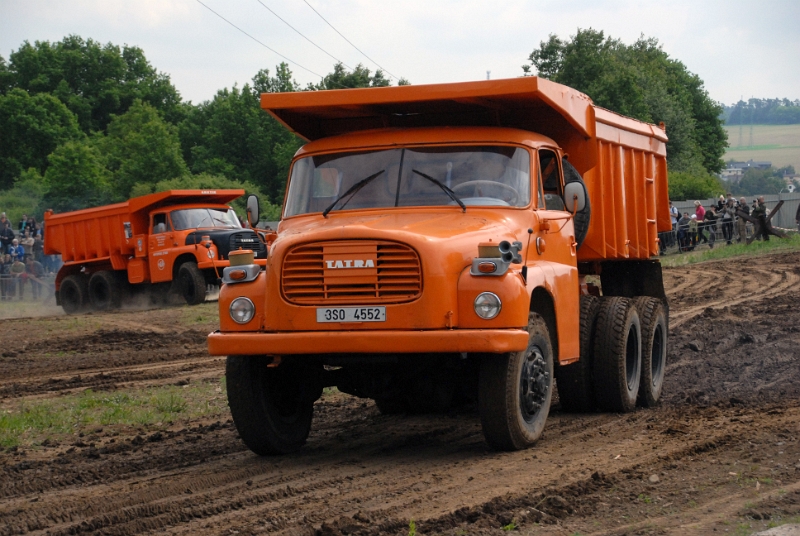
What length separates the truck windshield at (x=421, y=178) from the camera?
27.3 feet

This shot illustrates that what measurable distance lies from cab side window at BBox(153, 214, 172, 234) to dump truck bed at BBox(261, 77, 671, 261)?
54.8 ft

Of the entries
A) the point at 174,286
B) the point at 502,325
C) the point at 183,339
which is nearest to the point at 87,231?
the point at 174,286

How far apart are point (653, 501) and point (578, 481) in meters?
0.61

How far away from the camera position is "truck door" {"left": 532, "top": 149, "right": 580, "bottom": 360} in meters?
8.38

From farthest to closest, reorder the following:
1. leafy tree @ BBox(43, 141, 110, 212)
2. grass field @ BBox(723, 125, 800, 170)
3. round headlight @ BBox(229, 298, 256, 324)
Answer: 1. grass field @ BBox(723, 125, 800, 170)
2. leafy tree @ BBox(43, 141, 110, 212)
3. round headlight @ BBox(229, 298, 256, 324)

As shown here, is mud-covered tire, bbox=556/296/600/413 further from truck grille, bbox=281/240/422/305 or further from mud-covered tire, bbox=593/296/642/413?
truck grille, bbox=281/240/422/305

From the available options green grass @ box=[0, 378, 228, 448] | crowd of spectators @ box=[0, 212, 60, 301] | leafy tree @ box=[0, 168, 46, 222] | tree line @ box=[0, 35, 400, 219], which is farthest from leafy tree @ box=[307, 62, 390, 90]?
green grass @ box=[0, 378, 228, 448]

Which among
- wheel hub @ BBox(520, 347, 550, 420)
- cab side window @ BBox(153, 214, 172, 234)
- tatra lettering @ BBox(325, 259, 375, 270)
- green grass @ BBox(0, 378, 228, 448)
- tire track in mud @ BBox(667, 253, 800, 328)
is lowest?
green grass @ BBox(0, 378, 228, 448)

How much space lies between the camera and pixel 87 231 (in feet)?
93.7

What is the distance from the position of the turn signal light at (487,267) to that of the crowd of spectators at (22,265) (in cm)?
2546

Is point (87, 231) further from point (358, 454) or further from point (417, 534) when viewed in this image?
point (417, 534)

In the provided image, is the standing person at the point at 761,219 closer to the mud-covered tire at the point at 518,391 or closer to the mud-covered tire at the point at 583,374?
the mud-covered tire at the point at 583,374

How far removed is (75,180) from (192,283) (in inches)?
1321

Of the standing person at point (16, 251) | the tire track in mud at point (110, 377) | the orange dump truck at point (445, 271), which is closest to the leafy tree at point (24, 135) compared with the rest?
the standing person at point (16, 251)
